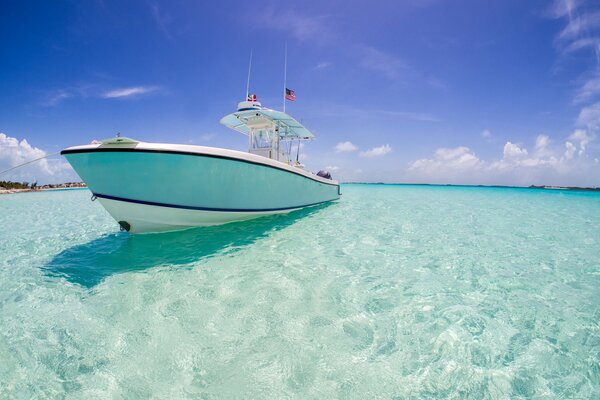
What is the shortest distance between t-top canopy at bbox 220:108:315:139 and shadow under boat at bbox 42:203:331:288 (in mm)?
3898

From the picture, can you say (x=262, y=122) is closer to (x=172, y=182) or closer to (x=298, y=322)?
(x=172, y=182)

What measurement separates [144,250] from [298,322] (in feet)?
12.1

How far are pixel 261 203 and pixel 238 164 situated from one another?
1.69 meters

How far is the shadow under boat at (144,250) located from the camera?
153 inches

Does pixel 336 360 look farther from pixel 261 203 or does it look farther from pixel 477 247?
pixel 261 203

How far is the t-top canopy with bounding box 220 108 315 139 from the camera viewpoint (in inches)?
336

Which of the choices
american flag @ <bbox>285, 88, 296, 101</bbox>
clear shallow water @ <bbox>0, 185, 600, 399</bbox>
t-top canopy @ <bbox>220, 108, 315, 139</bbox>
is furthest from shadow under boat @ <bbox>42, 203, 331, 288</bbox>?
american flag @ <bbox>285, 88, 296, 101</bbox>

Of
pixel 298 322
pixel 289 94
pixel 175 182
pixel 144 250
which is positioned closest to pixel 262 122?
pixel 289 94

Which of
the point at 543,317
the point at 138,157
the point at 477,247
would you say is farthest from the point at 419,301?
the point at 138,157

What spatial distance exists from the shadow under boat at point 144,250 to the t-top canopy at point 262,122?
12.8 ft

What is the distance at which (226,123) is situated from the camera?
9.62 m

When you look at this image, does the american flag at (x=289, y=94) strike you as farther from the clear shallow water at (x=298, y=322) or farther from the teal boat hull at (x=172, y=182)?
the clear shallow water at (x=298, y=322)

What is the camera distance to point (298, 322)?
2.47m

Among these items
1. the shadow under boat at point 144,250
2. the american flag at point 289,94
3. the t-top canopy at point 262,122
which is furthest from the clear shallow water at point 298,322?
the american flag at point 289,94
